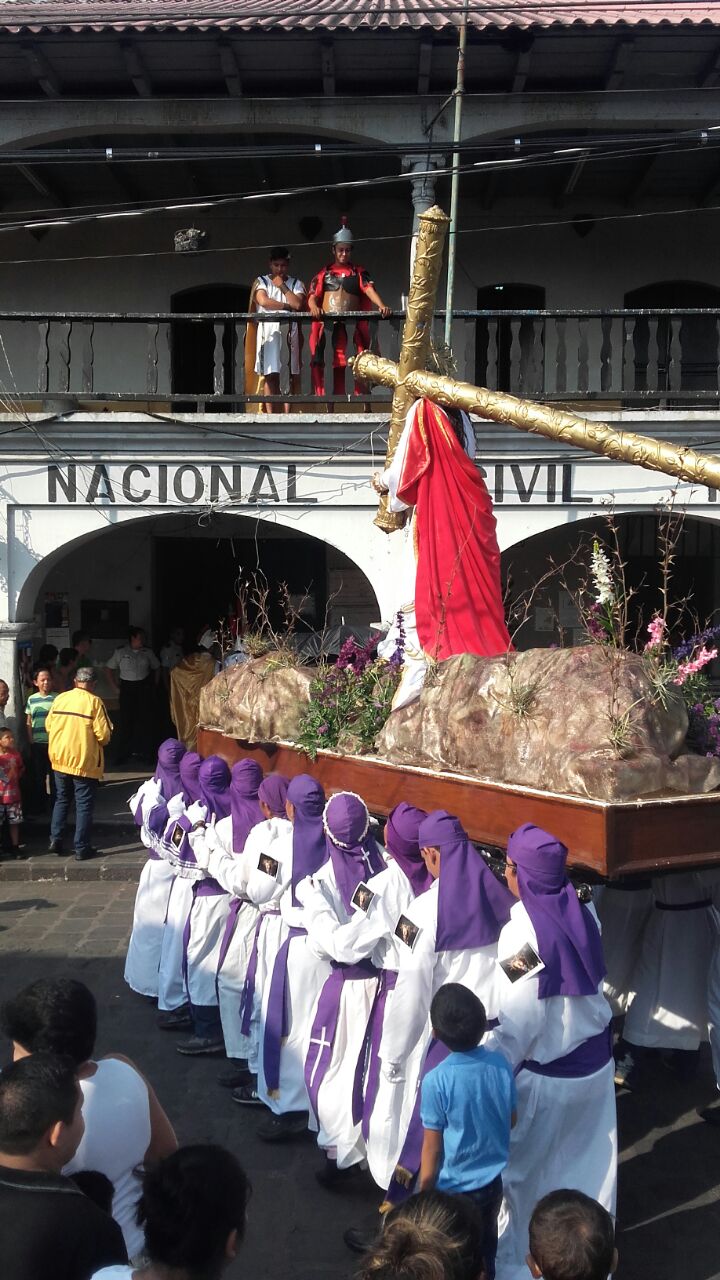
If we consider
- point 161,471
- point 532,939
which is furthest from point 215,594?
point 532,939

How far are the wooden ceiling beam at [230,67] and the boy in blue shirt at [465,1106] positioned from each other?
9.97 m

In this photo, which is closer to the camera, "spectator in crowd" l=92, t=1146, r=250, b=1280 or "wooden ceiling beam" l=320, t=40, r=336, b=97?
"spectator in crowd" l=92, t=1146, r=250, b=1280

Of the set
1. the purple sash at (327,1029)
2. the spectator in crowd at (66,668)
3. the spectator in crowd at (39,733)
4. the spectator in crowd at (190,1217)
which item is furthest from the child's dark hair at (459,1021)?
the spectator in crowd at (66,668)

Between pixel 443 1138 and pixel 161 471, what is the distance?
8.39 metres

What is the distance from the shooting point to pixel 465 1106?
10.2 ft

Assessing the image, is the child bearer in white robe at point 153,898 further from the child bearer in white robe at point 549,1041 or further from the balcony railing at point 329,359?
the balcony railing at point 329,359

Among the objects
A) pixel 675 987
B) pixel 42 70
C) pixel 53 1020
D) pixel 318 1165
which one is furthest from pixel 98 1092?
pixel 42 70

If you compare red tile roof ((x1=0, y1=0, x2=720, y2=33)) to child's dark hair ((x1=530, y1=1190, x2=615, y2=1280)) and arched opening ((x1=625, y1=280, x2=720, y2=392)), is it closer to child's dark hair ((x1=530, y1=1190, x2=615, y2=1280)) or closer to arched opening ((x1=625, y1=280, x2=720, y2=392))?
arched opening ((x1=625, y1=280, x2=720, y2=392))

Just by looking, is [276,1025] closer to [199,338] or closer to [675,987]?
[675,987]

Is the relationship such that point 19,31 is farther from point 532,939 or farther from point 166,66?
point 532,939

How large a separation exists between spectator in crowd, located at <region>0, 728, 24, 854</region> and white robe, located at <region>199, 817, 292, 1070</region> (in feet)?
14.3

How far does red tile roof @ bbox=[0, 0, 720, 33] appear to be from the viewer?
1013 centimetres

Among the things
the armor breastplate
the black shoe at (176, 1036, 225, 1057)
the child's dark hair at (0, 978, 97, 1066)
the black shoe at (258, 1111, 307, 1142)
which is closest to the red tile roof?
the armor breastplate

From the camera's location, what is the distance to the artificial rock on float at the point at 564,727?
369 centimetres
